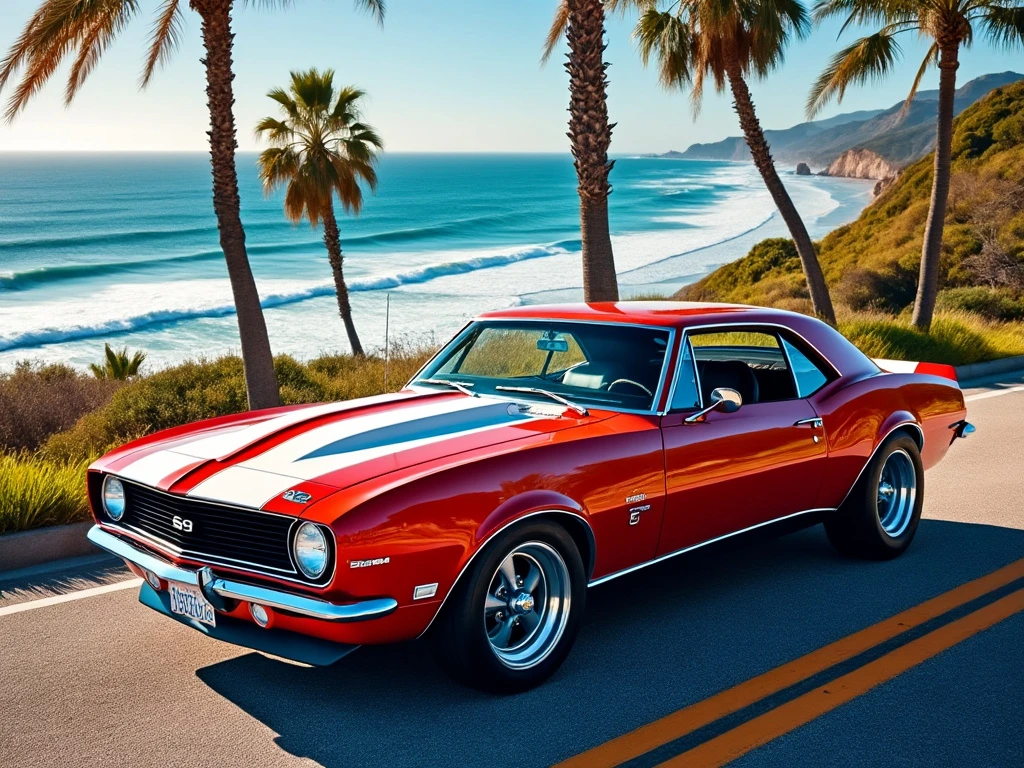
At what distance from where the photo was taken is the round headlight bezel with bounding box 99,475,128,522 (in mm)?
4594

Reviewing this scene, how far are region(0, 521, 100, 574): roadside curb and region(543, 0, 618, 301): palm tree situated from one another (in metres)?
7.36

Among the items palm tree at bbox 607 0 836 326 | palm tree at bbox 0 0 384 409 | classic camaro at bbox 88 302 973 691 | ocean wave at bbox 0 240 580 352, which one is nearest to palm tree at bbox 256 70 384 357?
palm tree at bbox 607 0 836 326

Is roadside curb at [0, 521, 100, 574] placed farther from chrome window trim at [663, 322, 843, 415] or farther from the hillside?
the hillside

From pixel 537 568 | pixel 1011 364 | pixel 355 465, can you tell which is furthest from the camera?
pixel 1011 364

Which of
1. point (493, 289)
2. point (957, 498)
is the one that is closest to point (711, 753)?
point (957, 498)

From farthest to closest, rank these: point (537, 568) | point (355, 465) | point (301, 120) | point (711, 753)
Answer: point (301, 120) < point (537, 568) < point (355, 465) < point (711, 753)

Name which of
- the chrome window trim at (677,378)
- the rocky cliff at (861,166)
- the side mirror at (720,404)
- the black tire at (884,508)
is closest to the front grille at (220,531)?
the chrome window trim at (677,378)

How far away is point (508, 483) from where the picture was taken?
161 inches

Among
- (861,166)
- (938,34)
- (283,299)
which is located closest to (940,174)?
(938,34)

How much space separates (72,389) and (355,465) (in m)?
12.7

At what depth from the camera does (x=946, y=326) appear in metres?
16.6

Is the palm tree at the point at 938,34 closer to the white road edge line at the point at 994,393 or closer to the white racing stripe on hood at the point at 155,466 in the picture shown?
the white road edge line at the point at 994,393

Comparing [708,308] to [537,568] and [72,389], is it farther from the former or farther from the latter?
[72,389]

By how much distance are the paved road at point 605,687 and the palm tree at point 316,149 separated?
64.0 feet
